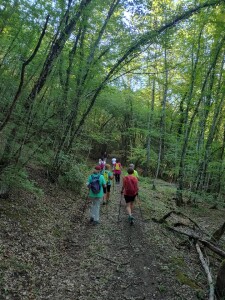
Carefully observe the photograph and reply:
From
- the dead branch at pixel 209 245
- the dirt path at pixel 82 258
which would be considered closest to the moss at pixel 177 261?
the dirt path at pixel 82 258

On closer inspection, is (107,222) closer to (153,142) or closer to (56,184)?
(56,184)

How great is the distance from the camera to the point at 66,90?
10.5m

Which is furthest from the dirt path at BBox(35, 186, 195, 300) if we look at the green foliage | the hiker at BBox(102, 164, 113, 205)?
the hiker at BBox(102, 164, 113, 205)

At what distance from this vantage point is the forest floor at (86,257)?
16.6 ft

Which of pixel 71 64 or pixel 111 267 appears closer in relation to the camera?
pixel 111 267

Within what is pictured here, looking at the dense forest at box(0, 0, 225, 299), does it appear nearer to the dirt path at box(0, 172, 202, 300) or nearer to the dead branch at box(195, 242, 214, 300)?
the dirt path at box(0, 172, 202, 300)

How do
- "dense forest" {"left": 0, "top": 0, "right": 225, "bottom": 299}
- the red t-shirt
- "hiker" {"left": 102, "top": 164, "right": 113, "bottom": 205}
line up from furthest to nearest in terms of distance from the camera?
"hiker" {"left": 102, "top": 164, "right": 113, "bottom": 205}
the red t-shirt
"dense forest" {"left": 0, "top": 0, "right": 225, "bottom": 299}

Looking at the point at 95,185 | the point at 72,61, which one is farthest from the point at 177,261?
the point at 72,61

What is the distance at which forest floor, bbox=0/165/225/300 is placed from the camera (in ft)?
16.6

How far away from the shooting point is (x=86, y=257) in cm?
649

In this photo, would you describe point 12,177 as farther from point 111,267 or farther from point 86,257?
point 111,267

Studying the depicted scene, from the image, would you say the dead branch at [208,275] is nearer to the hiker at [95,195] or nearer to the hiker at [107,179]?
the hiker at [95,195]

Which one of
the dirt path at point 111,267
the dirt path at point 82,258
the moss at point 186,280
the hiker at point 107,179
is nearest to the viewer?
the dirt path at point 82,258

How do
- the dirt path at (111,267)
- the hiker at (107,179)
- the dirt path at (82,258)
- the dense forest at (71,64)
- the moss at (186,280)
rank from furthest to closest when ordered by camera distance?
1. the hiker at (107,179)
2. the dense forest at (71,64)
3. the moss at (186,280)
4. the dirt path at (111,267)
5. the dirt path at (82,258)
